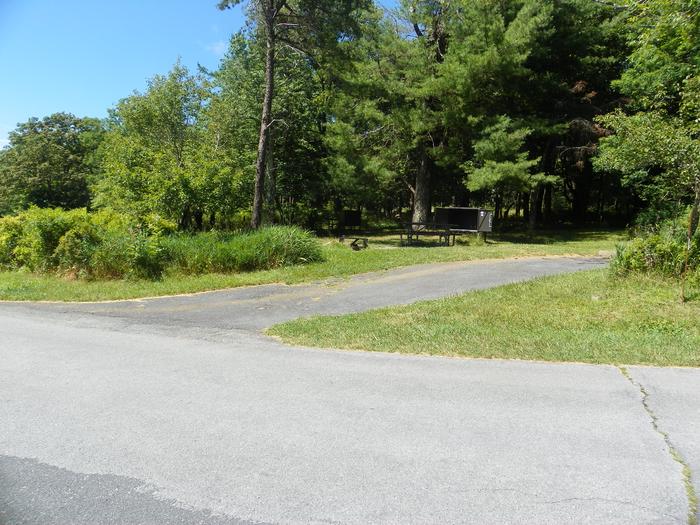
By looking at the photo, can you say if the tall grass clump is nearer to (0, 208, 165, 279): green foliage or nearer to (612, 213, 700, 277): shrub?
(612, 213, 700, 277): shrub

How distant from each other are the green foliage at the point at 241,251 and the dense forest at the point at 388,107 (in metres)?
2.81

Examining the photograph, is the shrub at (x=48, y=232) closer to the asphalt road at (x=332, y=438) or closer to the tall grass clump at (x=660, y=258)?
the asphalt road at (x=332, y=438)

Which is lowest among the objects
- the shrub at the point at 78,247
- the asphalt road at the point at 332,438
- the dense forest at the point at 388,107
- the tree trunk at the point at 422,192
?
the asphalt road at the point at 332,438

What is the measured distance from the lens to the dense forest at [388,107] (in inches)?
649

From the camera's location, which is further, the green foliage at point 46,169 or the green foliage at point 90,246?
the green foliage at point 46,169

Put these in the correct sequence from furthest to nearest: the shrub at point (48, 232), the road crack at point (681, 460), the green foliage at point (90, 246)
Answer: the shrub at point (48, 232) < the green foliage at point (90, 246) < the road crack at point (681, 460)

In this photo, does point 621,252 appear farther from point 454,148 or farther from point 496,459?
point 454,148

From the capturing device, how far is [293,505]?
2.84 metres

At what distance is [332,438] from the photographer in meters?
3.67

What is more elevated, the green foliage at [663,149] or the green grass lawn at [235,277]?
the green foliage at [663,149]

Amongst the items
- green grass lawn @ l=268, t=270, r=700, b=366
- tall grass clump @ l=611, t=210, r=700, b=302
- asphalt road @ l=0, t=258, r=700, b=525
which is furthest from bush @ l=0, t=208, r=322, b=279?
tall grass clump @ l=611, t=210, r=700, b=302

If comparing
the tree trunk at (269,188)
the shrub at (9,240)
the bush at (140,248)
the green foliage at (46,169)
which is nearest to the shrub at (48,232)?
the bush at (140,248)

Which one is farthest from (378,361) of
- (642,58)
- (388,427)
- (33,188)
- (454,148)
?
(33,188)

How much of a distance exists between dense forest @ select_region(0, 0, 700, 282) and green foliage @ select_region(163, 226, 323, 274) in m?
2.81
